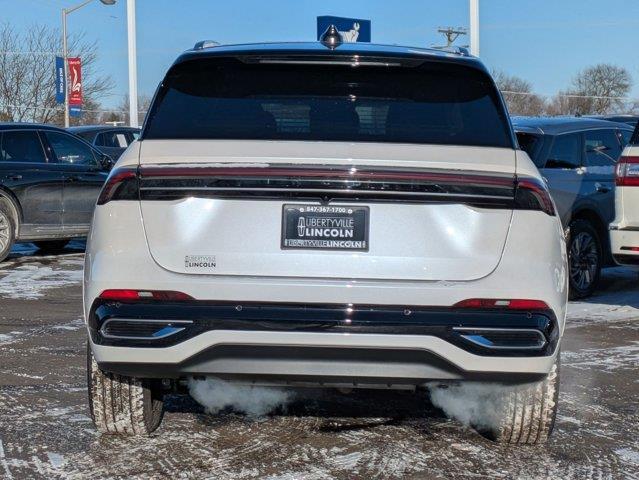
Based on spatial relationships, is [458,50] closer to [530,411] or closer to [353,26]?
[530,411]

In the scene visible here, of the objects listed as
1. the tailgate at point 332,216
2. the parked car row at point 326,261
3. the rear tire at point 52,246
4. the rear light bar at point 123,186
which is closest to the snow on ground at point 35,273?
the rear tire at point 52,246

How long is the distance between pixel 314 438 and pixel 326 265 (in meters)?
1.22

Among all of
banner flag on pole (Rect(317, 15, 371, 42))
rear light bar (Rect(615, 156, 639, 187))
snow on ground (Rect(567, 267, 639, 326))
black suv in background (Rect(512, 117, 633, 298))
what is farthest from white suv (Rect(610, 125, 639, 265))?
banner flag on pole (Rect(317, 15, 371, 42))

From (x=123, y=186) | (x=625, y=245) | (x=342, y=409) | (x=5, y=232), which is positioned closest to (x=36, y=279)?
(x=5, y=232)

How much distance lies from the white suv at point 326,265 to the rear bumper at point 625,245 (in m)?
4.09

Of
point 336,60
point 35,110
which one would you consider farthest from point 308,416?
point 35,110

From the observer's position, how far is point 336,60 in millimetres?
4477

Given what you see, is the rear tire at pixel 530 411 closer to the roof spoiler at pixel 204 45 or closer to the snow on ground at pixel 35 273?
the roof spoiler at pixel 204 45

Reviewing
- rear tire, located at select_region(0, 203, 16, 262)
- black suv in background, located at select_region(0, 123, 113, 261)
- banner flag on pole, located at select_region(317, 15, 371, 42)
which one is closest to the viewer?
rear tire, located at select_region(0, 203, 16, 262)

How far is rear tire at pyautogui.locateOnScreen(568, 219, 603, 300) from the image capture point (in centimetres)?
→ 980

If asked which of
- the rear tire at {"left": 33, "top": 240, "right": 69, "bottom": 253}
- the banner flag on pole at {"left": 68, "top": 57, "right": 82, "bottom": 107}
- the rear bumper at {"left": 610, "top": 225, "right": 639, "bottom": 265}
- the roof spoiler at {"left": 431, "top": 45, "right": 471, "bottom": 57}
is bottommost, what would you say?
the rear tire at {"left": 33, "top": 240, "right": 69, "bottom": 253}

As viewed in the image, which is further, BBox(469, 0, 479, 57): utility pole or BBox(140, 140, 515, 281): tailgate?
BBox(469, 0, 479, 57): utility pole

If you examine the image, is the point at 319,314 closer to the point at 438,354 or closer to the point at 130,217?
the point at 438,354

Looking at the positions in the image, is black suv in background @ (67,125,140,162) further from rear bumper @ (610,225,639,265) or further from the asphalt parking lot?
the asphalt parking lot
